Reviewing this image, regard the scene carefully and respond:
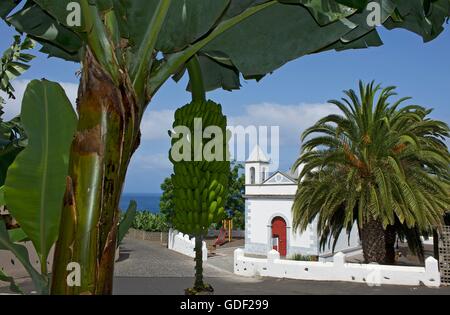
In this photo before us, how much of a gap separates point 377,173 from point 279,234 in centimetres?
1253

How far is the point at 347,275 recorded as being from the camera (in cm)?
1908

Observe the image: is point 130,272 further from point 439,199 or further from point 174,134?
point 174,134

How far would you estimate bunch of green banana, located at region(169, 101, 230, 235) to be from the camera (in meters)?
1.63

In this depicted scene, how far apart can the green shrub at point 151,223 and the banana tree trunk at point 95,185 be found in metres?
38.2

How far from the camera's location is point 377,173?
16.7m

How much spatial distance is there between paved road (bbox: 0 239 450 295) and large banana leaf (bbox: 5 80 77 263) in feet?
48.2

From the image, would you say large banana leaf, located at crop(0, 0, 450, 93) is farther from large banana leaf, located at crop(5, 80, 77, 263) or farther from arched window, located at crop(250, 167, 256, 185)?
arched window, located at crop(250, 167, 256, 185)

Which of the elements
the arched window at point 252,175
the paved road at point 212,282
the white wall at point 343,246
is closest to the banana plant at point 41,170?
the paved road at point 212,282

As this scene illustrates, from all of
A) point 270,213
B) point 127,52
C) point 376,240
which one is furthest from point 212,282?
point 127,52

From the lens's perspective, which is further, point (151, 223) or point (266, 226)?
point (151, 223)

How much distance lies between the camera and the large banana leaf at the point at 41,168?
2.03 meters

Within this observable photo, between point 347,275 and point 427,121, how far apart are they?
7.69 meters

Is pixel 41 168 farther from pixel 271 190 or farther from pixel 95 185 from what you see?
pixel 271 190

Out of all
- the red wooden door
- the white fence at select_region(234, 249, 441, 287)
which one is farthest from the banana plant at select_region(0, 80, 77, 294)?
the red wooden door
